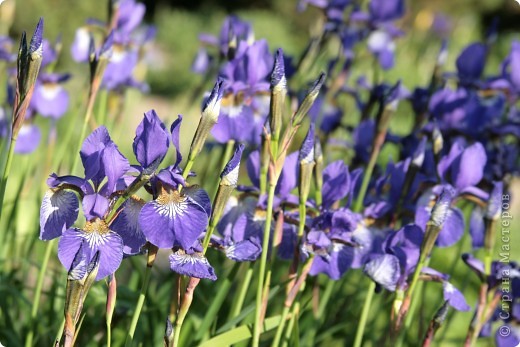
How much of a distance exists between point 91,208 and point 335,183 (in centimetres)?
55

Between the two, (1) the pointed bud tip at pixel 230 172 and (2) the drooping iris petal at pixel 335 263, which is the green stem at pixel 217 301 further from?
(1) the pointed bud tip at pixel 230 172

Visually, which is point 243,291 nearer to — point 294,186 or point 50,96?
point 294,186

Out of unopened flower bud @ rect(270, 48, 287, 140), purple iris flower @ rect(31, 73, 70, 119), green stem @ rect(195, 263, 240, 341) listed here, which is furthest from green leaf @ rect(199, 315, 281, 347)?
purple iris flower @ rect(31, 73, 70, 119)

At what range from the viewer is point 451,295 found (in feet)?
4.44

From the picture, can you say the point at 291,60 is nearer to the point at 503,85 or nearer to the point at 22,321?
the point at 503,85

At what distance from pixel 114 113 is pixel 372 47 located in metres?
1.02

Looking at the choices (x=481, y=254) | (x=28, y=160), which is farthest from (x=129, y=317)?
(x=481, y=254)

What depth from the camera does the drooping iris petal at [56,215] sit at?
43.7 inches

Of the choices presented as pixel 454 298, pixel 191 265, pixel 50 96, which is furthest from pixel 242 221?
pixel 50 96

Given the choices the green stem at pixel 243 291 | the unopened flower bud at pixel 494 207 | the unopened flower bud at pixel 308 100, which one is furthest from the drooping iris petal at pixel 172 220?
the unopened flower bud at pixel 494 207

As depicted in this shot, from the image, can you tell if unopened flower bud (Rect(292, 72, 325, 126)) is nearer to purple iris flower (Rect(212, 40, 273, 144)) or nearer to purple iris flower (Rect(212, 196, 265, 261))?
purple iris flower (Rect(212, 196, 265, 261))

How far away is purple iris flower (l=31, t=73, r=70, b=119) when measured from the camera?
2.14 metres

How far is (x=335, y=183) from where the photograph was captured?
4.69 feet

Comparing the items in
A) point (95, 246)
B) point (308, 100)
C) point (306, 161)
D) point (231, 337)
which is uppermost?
point (308, 100)
